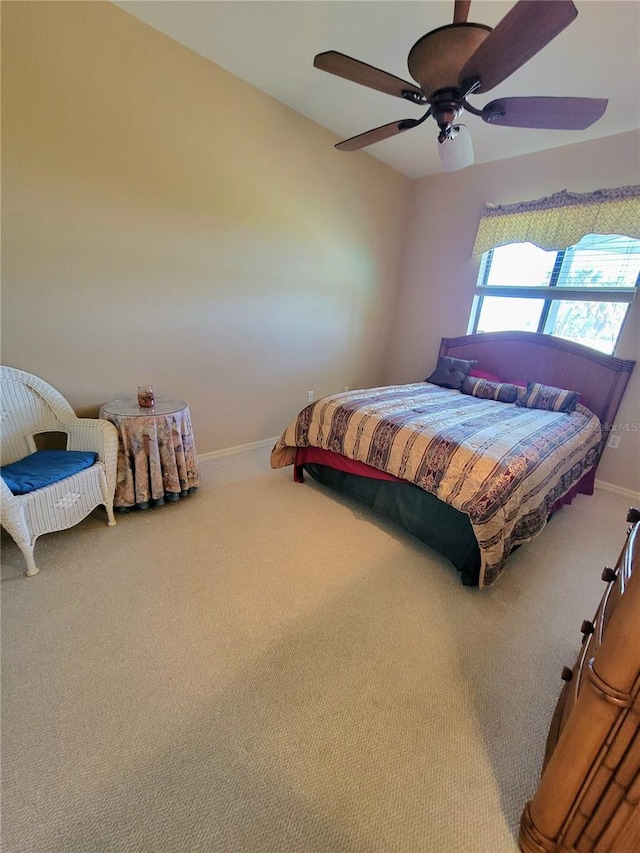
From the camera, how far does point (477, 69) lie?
1.25 metres

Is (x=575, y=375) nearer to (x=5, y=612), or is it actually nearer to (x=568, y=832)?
(x=568, y=832)

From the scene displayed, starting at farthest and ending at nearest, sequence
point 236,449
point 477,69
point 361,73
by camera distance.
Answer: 1. point 236,449
2. point 361,73
3. point 477,69

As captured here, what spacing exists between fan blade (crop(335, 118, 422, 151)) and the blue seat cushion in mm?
2230

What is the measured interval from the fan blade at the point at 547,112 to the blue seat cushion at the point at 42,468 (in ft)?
8.40

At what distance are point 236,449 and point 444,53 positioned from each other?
2770 millimetres

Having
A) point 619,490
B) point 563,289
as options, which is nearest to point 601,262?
point 563,289

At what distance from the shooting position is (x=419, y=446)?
2.00 metres

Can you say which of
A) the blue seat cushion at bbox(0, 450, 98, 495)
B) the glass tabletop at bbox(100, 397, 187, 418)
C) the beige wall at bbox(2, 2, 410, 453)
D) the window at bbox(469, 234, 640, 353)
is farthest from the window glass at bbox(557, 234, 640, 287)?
the blue seat cushion at bbox(0, 450, 98, 495)

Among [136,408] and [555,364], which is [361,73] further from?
[555,364]

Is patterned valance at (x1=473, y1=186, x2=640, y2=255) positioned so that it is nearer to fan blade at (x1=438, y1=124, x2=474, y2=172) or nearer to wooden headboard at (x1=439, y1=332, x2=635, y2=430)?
wooden headboard at (x1=439, y1=332, x2=635, y2=430)

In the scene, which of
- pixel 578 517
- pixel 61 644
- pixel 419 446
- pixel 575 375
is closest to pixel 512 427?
pixel 419 446

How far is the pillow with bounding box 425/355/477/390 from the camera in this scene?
3406 millimetres

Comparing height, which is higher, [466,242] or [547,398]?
[466,242]

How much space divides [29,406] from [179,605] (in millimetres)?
1408
